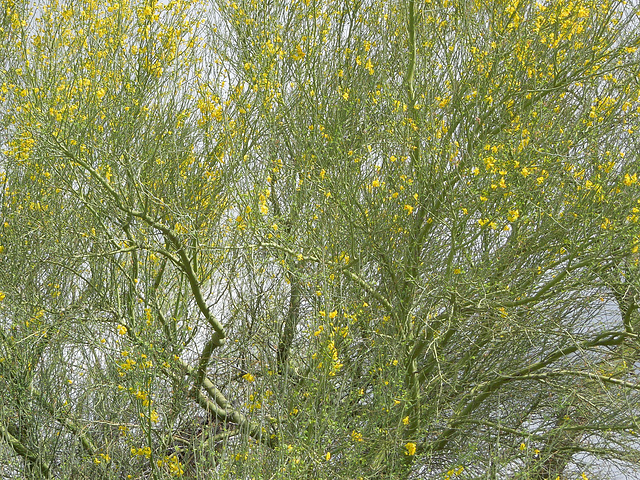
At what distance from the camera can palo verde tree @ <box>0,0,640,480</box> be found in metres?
5.13

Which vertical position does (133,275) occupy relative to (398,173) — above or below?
below

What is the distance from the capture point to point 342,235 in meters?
6.12

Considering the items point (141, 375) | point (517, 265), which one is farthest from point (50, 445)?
point (517, 265)

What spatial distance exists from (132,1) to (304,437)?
553cm

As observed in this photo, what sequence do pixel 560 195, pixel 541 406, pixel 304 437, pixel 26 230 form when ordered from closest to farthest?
pixel 304 437 < pixel 560 195 < pixel 541 406 < pixel 26 230

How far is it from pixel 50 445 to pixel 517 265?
425 centimetres

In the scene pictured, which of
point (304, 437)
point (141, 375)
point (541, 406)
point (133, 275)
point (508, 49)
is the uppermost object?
point (508, 49)

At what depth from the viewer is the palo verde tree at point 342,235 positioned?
513 centimetres

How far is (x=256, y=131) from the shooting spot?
7605 mm

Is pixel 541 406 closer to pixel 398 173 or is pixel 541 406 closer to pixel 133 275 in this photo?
pixel 398 173

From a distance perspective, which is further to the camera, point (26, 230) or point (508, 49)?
point (26, 230)

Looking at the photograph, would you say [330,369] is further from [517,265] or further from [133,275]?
[133,275]

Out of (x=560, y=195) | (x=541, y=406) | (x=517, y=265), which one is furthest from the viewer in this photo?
(x=541, y=406)

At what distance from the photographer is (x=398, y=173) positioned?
19.2 ft
